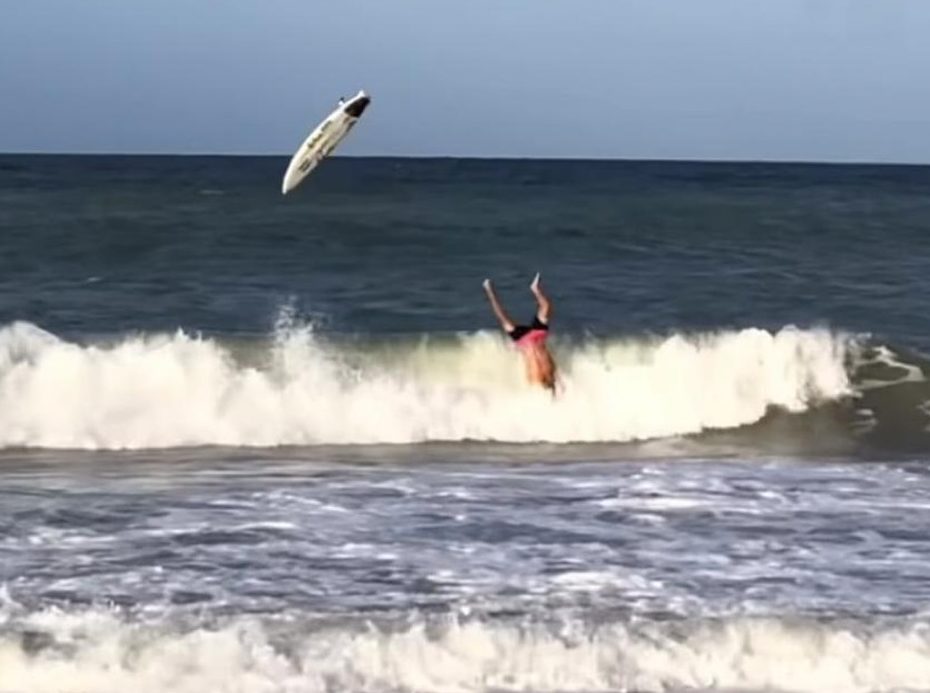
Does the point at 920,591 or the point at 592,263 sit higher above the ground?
the point at 592,263

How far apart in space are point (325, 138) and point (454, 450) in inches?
171

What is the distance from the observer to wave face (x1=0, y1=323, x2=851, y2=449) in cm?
1770

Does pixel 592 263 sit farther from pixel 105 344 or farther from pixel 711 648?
pixel 711 648

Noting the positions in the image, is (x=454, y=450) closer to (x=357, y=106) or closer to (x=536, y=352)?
(x=536, y=352)

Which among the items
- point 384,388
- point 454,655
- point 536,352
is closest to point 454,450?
point 384,388

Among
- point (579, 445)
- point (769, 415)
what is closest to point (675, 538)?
point (579, 445)

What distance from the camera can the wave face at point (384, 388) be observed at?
1770 centimetres

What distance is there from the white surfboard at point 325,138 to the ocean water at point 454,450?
6.51ft

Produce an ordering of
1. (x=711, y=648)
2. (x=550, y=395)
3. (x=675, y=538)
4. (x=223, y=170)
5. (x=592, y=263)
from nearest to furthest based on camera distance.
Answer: (x=711, y=648) → (x=675, y=538) → (x=550, y=395) → (x=592, y=263) → (x=223, y=170)

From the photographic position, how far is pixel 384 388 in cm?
1908

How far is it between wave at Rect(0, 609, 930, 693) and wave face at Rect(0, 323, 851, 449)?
8.20 metres

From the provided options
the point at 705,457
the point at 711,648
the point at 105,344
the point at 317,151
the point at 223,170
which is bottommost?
the point at 711,648

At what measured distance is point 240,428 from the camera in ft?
58.0

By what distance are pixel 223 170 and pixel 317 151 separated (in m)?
43.4
